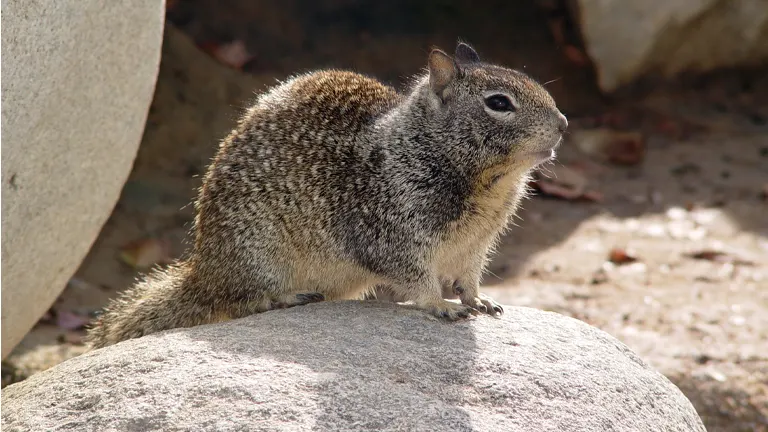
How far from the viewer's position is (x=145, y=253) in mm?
7406

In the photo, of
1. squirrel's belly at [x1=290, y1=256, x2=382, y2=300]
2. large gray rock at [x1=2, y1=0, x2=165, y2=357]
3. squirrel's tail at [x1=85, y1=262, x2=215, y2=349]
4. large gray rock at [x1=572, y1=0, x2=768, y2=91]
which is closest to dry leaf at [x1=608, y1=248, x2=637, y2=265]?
large gray rock at [x1=572, y1=0, x2=768, y2=91]

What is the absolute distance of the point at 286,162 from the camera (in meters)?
4.68

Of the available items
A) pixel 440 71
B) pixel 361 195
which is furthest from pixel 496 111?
pixel 361 195

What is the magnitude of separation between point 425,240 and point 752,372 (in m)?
2.60

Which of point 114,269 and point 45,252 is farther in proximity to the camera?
point 114,269

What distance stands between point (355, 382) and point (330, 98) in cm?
181

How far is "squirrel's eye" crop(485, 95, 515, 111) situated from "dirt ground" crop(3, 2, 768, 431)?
2.02 metres

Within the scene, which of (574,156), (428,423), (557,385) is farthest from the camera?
(574,156)

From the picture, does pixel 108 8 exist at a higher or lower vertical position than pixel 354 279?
higher

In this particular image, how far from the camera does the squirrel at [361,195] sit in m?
4.41

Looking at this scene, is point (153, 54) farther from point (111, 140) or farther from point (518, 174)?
point (518, 174)

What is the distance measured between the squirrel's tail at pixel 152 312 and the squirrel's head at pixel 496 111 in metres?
1.52

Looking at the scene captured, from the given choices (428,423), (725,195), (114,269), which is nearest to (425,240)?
(428,423)

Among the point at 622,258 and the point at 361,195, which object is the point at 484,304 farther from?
the point at 622,258
